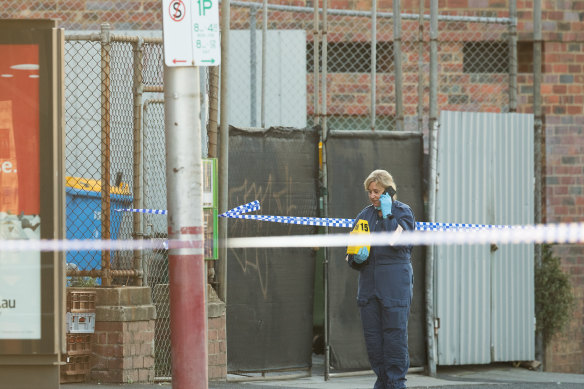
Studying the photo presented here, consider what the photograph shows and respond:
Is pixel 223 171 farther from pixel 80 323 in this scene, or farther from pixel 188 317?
pixel 188 317

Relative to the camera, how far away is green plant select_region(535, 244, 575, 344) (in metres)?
11.4

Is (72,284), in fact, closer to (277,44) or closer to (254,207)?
(254,207)

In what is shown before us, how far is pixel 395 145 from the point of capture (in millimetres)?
10477

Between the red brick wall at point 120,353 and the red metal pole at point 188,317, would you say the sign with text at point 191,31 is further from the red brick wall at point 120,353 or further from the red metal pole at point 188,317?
the red brick wall at point 120,353

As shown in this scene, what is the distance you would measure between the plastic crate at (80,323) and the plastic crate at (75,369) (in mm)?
211

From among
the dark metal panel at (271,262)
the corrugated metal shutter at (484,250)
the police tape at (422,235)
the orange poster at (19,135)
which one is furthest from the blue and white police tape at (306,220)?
the orange poster at (19,135)

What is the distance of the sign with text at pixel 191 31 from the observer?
581 cm

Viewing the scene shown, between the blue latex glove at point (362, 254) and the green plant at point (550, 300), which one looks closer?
the blue latex glove at point (362, 254)

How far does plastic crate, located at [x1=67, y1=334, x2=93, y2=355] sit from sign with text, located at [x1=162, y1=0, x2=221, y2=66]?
3.74 metres

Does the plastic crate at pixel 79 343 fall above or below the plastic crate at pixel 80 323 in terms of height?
below

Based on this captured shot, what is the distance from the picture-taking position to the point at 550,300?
11.4 metres

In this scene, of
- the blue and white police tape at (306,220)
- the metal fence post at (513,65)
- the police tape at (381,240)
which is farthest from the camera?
the metal fence post at (513,65)

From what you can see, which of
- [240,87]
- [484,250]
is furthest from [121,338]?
[240,87]

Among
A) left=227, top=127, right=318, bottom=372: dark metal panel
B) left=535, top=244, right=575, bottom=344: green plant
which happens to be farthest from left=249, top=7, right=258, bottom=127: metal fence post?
left=535, top=244, right=575, bottom=344: green plant
